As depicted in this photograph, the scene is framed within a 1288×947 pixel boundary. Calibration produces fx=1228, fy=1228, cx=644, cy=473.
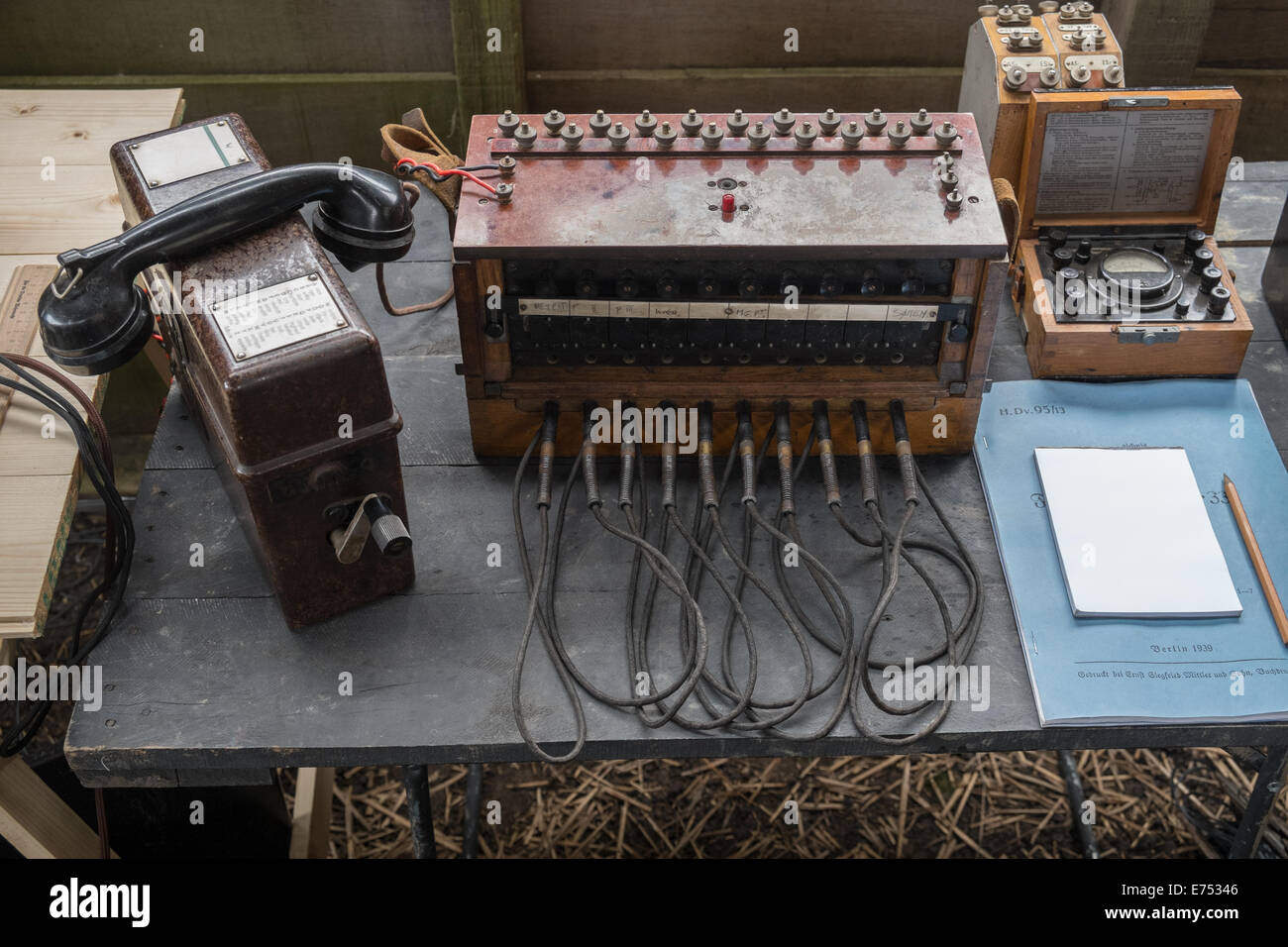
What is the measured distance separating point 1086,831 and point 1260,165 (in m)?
1.29

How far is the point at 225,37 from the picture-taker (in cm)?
257

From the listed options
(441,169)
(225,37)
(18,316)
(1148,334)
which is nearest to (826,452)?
(1148,334)

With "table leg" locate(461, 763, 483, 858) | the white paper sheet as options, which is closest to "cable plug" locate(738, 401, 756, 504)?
the white paper sheet

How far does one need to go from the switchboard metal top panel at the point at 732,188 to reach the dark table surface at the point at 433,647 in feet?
1.16

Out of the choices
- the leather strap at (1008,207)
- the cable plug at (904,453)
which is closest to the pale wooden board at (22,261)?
the cable plug at (904,453)

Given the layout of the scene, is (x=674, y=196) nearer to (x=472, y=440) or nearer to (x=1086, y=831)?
(x=472, y=440)

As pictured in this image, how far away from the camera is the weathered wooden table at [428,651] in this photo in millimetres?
1445

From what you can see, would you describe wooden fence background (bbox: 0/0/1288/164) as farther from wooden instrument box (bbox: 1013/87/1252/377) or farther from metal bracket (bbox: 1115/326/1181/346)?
metal bracket (bbox: 1115/326/1181/346)

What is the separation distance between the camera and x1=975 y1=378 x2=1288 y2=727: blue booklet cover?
1.46 metres

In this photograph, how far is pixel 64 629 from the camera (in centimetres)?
279

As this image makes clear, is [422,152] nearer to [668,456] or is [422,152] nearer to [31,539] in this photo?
[668,456]

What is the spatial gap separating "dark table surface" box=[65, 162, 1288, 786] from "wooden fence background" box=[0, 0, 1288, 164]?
3.28 feet

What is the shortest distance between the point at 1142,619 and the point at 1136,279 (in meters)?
0.54

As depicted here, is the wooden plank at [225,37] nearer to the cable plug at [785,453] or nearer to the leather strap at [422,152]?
the leather strap at [422,152]
